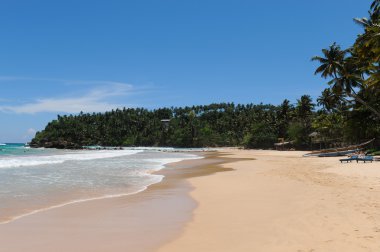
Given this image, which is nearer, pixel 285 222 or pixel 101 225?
pixel 285 222

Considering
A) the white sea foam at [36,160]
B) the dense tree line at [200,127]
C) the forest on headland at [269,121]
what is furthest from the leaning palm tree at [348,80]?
the white sea foam at [36,160]

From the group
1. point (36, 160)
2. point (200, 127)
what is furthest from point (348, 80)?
point (200, 127)

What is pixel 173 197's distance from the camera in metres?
13.1

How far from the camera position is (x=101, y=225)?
842cm

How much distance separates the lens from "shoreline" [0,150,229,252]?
668 centimetres

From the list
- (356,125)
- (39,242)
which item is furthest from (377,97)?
(39,242)

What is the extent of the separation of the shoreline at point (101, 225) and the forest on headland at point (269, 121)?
2251cm

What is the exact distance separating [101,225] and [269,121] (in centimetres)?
9427

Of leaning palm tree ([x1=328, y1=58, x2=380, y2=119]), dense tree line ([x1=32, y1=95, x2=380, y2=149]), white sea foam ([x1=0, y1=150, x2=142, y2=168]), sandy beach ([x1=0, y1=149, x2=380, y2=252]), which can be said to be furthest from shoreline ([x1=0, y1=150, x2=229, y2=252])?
dense tree line ([x1=32, y1=95, x2=380, y2=149])

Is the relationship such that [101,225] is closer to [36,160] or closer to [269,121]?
[36,160]

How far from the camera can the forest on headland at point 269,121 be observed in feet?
141

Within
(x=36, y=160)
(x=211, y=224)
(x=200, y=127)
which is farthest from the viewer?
(x=200, y=127)

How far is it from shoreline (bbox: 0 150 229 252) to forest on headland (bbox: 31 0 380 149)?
2251 centimetres

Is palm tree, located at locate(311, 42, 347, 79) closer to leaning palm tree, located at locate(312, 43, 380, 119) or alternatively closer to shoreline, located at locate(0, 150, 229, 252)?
leaning palm tree, located at locate(312, 43, 380, 119)
